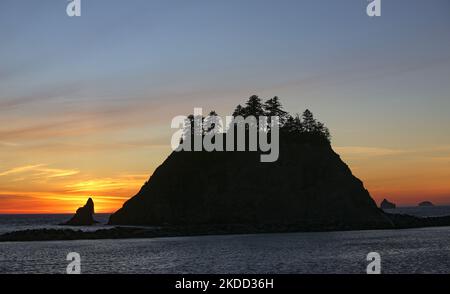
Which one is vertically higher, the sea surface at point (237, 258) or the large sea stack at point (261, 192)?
the large sea stack at point (261, 192)

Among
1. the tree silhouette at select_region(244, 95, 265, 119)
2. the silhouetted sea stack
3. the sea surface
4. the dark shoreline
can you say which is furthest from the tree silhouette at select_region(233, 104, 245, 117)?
the sea surface

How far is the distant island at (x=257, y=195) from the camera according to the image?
104 m

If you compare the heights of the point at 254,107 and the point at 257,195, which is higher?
the point at 254,107

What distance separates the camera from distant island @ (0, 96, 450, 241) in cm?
10388

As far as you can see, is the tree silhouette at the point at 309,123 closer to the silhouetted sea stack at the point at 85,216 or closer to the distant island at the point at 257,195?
the distant island at the point at 257,195

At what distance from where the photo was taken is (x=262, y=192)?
4156 inches

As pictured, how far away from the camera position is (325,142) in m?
120

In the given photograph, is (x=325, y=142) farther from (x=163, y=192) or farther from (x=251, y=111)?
(x=163, y=192)

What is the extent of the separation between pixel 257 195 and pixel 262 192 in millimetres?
1214

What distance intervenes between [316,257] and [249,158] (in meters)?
57.7

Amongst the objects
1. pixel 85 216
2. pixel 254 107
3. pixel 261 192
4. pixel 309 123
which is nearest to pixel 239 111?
pixel 254 107

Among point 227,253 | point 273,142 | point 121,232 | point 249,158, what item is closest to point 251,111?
point 273,142

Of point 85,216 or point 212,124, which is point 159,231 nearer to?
A: point 212,124

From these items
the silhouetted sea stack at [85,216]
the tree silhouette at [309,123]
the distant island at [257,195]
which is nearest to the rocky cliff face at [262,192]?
the distant island at [257,195]
